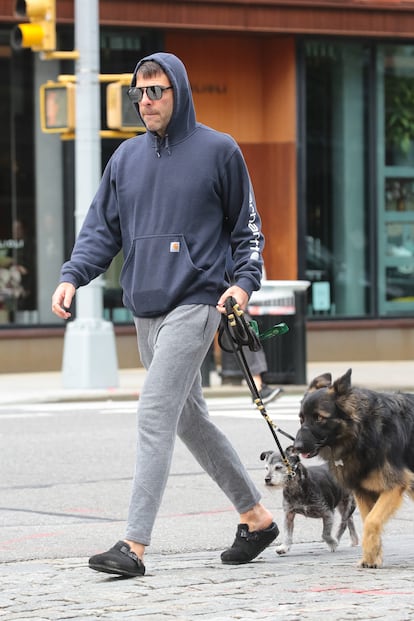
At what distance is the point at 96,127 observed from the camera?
54.5ft

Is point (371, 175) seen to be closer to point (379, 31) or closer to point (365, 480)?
point (379, 31)

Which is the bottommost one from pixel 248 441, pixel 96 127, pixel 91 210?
pixel 248 441

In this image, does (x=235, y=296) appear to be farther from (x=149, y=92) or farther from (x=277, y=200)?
(x=277, y=200)

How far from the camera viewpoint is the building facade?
19.5 metres

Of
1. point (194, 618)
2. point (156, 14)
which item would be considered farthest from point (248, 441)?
point (156, 14)

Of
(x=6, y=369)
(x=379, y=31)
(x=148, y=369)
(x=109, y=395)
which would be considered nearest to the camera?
(x=148, y=369)

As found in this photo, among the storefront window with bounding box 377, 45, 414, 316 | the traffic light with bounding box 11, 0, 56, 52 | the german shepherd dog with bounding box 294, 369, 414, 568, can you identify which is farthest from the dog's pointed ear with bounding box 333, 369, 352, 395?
the storefront window with bounding box 377, 45, 414, 316

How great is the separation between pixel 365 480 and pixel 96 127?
1067 cm

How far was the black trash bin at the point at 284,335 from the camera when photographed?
1673cm

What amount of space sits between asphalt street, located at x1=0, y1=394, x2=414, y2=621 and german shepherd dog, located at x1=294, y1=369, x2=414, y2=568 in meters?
0.25

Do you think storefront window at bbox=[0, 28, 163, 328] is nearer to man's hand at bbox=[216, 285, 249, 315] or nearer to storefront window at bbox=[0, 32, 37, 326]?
storefront window at bbox=[0, 32, 37, 326]

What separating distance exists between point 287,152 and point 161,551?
14.0 m

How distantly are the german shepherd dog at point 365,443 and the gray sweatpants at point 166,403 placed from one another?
1.48ft

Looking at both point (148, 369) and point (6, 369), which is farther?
point (6, 369)
